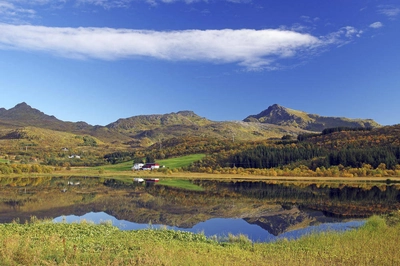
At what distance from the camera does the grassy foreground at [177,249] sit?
1273 cm

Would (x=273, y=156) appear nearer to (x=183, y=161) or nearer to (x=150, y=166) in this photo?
(x=183, y=161)

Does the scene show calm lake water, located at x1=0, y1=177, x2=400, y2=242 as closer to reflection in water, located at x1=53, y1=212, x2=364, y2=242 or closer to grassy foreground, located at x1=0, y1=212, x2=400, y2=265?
reflection in water, located at x1=53, y1=212, x2=364, y2=242

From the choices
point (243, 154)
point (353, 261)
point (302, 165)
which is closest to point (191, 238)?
point (353, 261)

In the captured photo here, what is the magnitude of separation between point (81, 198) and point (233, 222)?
27195mm

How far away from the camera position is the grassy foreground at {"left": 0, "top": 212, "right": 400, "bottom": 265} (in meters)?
12.7

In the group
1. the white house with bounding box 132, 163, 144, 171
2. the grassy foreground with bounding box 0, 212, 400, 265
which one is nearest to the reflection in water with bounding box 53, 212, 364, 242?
the grassy foreground with bounding box 0, 212, 400, 265

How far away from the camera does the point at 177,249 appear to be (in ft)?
54.0

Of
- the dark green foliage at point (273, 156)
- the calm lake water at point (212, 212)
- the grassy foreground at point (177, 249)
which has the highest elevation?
the dark green foliage at point (273, 156)

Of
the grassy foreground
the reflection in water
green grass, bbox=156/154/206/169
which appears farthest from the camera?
green grass, bbox=156/154/206/169

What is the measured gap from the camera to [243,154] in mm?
130500

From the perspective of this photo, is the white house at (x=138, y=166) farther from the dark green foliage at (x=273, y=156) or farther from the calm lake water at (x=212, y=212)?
the calm lake water at (x=212, y=212)

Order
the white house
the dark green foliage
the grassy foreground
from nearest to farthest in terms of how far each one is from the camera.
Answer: the grassy foreground < the dark green foliage < the white house

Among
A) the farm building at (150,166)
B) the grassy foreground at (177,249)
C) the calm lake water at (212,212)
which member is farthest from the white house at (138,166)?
the grassy foreground at (177,249)

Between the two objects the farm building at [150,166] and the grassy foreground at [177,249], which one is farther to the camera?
the farm building at [150,166]
